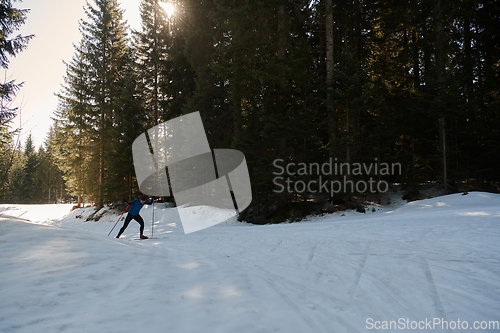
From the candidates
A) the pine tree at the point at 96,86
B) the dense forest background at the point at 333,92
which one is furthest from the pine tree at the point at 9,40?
the pine tree at the point at 96,86

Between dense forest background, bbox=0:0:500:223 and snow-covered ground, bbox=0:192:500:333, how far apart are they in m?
9.44

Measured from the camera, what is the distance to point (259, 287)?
3494 millimetres

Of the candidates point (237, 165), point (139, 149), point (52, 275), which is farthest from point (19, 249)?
point (139, 149)

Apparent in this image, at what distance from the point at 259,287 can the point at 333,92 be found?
1388cm

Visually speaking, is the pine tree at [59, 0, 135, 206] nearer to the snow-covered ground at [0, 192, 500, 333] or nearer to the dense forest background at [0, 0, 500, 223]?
the dense forest background at [0, 0, 500, 223]

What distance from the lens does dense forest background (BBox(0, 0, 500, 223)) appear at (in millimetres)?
15141

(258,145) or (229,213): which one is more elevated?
(258,145)

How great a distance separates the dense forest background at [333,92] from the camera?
15141 mm

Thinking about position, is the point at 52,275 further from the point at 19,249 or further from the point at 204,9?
the point at 204,9

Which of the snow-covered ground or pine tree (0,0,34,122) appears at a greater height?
pine tree (0,0,34,122)

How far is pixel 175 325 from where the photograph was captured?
235 cm

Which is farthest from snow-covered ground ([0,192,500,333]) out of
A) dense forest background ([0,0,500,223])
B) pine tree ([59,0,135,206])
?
pine tree ([59,0,135,206])

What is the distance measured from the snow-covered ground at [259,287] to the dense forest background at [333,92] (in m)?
9.44

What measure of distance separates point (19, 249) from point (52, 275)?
1.94 m
